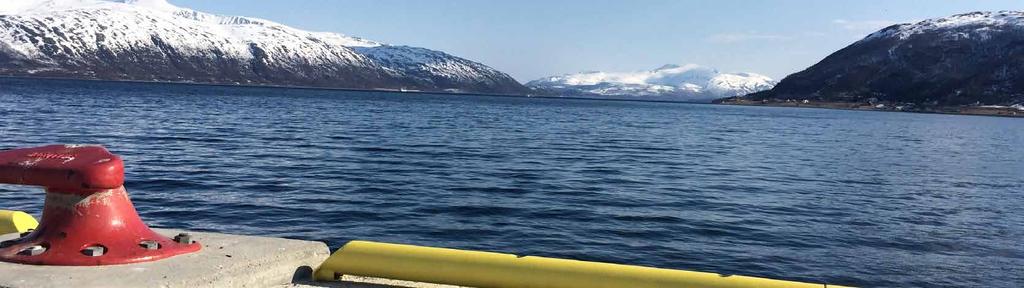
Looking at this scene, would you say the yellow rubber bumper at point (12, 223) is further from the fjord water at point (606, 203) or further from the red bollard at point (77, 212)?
the fjord water at point (606, 203)

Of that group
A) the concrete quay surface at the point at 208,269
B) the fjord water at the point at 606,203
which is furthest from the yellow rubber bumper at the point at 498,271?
the fjord water at the point at 606,203

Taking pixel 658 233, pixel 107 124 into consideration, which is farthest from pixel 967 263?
pixel 107 124

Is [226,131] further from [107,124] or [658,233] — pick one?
[658,233]

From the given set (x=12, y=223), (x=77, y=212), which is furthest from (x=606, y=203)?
(x=77, y=212)

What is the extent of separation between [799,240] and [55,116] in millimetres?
60677

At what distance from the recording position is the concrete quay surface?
20.8 ft

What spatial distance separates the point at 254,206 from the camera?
19938 mm

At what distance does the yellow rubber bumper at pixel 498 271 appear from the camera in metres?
6.81

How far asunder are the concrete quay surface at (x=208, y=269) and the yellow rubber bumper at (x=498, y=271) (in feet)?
1.02

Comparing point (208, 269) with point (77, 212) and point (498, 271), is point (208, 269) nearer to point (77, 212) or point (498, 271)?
point (77, 212)

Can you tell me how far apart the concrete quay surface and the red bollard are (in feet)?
0.52

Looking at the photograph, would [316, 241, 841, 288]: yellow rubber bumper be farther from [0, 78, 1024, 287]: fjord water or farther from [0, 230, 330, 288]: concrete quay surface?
[0, 78, 1024, 287]: fjord water

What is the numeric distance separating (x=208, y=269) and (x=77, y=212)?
131 cm

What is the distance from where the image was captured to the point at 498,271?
7199 millimetres
